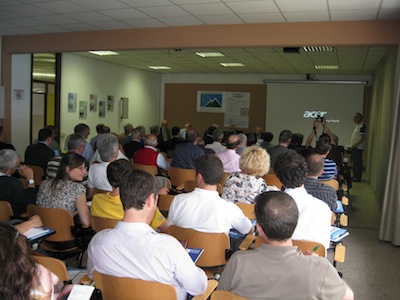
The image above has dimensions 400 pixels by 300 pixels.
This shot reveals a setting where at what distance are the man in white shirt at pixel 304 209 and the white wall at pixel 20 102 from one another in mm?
7330

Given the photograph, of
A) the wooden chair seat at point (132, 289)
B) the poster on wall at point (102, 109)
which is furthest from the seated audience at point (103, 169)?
the poster on wall at point (102, 109)

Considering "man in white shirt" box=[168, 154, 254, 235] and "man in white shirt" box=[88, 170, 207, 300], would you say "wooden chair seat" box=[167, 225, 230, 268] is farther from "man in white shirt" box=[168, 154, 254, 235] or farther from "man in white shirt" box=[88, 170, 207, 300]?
"man in white shirt" box=[88, 170, 207, 300]

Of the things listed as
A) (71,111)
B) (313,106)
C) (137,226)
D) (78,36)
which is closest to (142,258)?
(137,226)

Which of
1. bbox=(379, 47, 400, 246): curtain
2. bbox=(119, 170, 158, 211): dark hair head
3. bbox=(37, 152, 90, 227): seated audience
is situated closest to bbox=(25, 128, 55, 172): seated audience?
bbox=(37, 152, 90, 227): seated audience

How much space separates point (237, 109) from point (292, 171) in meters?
11.8

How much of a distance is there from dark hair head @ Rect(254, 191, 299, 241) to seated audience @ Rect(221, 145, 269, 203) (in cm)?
184

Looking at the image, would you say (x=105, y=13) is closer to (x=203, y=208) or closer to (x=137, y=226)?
(x=203, y=208)

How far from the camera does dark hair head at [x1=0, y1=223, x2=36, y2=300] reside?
1.33 metres

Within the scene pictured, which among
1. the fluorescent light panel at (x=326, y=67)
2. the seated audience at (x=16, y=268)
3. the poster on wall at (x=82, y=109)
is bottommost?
the seated audience at (x=16, y=268)

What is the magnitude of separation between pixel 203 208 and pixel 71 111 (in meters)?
8.95

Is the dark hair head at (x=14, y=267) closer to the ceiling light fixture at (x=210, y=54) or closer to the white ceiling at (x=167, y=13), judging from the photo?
the white ceiling at (x=167, y=13)

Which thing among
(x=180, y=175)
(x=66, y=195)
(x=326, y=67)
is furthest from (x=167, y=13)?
(x=326, y=67)

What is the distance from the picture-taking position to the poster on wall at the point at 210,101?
48.8 ft

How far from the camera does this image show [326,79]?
1347 centimetres
